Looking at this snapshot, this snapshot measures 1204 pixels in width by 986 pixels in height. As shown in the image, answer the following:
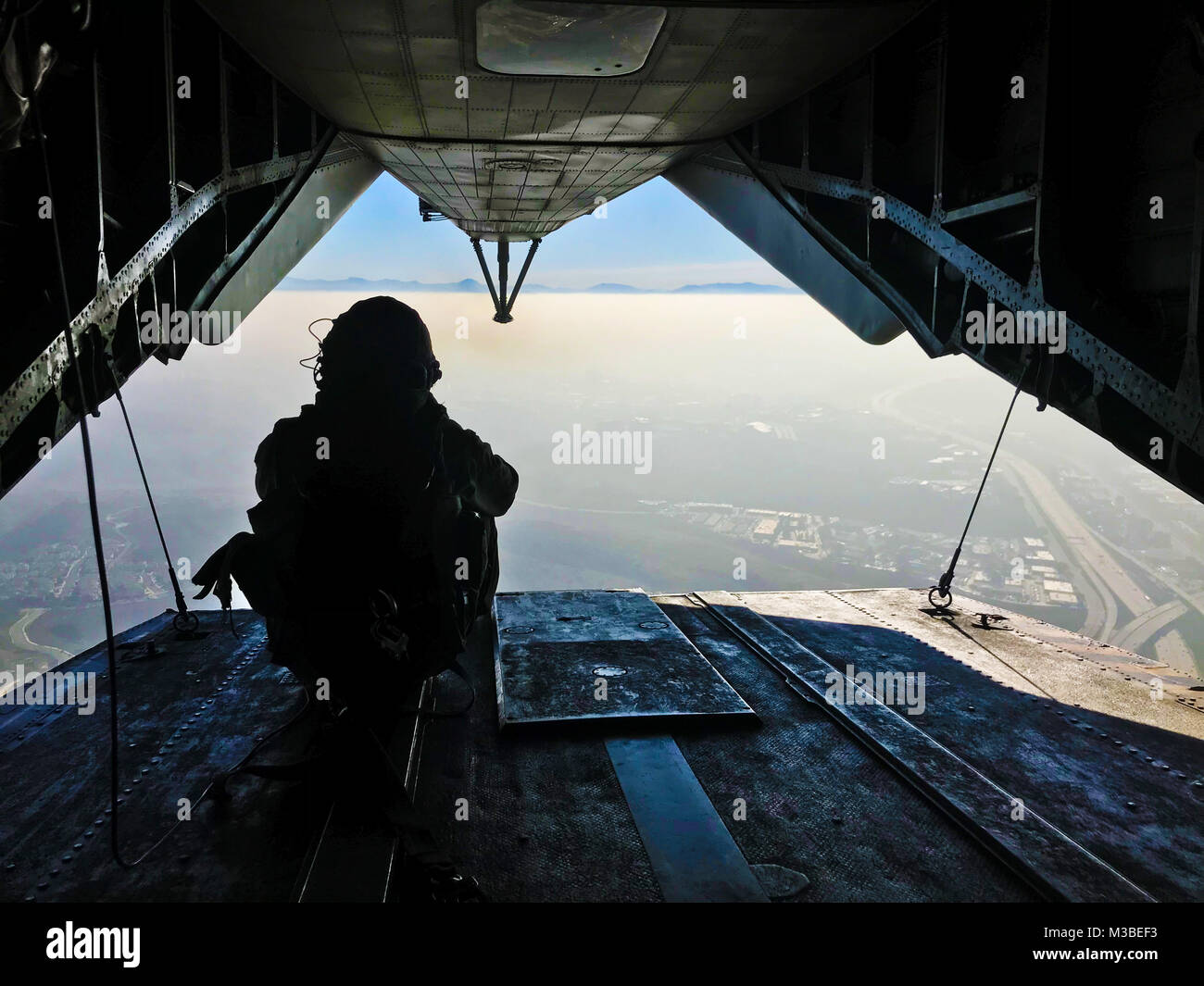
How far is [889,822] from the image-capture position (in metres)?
3.86

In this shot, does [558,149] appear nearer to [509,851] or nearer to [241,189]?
[241,189]

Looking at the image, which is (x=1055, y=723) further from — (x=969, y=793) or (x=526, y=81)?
(x=526, y=81)

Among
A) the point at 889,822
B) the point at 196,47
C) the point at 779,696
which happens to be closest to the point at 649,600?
the point at 779,696

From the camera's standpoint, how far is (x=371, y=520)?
150 inches

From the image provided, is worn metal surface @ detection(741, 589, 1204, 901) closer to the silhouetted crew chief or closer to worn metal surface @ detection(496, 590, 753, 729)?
worn metal surface @ detection(496, 590, 753, 729)

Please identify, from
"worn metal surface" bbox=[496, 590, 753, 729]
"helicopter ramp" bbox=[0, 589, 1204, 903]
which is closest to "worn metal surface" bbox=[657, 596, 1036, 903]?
"helicopter ramp" bbox=[0, 589, 1204, 903]

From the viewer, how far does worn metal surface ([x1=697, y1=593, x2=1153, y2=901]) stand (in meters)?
3.39

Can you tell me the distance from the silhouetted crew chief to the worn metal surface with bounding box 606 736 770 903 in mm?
1289

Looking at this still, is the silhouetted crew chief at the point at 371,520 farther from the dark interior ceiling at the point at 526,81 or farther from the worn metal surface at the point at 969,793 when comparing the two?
the worn metal surface at the point at 969,793

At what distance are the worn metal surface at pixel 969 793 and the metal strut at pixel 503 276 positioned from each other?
33.8ft

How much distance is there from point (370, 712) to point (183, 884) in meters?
1.06

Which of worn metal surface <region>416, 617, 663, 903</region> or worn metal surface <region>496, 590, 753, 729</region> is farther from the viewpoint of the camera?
worn metal surface <region>496, 590, 753, 729</region>
